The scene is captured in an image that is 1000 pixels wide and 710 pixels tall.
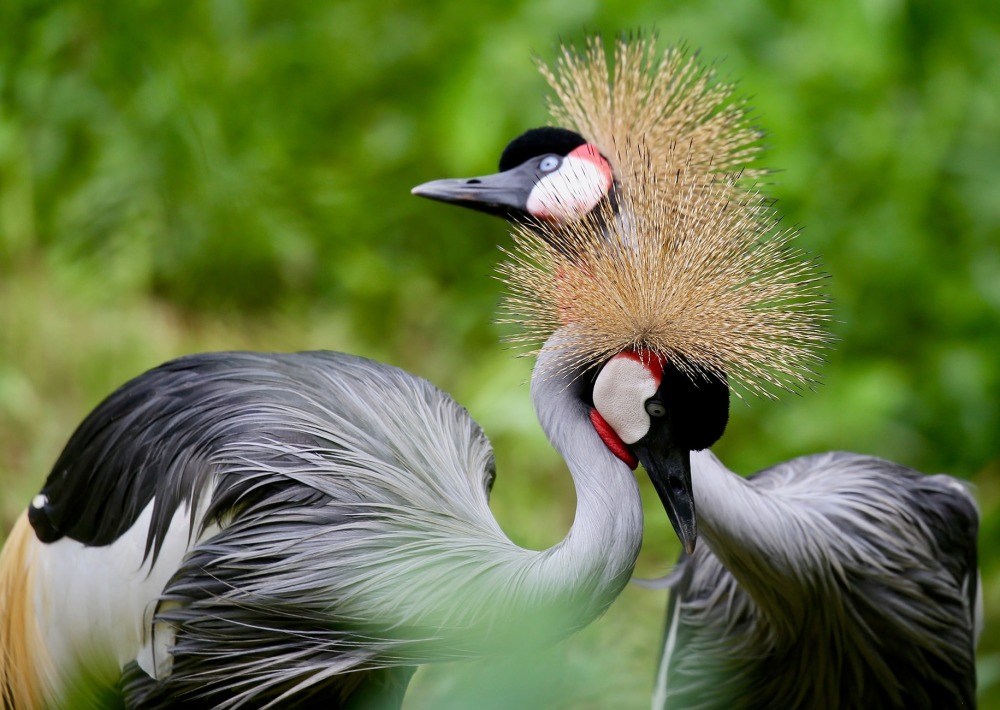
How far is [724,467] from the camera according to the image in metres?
1.43

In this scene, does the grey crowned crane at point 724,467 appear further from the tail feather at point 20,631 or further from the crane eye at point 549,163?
the tail feather at point 20,631

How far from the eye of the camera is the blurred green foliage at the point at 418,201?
94.8 inches

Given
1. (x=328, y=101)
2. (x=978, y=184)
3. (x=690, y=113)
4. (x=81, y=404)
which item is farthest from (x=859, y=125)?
(x=81, y=404)

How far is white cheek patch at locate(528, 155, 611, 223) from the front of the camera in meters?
1.45

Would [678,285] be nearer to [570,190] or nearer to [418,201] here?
[570,190]

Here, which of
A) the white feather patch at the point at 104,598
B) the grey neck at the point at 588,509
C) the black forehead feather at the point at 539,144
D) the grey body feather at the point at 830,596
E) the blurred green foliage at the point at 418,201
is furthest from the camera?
the blurred green foliage at the point at 418,201

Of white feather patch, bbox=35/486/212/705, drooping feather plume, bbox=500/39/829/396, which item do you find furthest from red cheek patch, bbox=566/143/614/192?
white feather patch, bbox=35/486/212/705

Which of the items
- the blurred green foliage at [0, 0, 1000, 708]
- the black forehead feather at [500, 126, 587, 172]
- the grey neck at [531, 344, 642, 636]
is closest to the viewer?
the grey neck at [531, 344, 642, 636]

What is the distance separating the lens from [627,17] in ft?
8.20

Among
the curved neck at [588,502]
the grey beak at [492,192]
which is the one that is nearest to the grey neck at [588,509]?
the curved neck at [588,502]

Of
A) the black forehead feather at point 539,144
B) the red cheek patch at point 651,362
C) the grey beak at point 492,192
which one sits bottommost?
the red cheek patch at point 651,362

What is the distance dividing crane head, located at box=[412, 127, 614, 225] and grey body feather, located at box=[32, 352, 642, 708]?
0.89 feet

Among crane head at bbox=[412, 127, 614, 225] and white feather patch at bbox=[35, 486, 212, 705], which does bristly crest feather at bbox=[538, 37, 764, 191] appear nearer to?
crane head at bbox=[412, 127, 614, 225]

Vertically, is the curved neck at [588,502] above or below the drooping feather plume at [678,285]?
below
